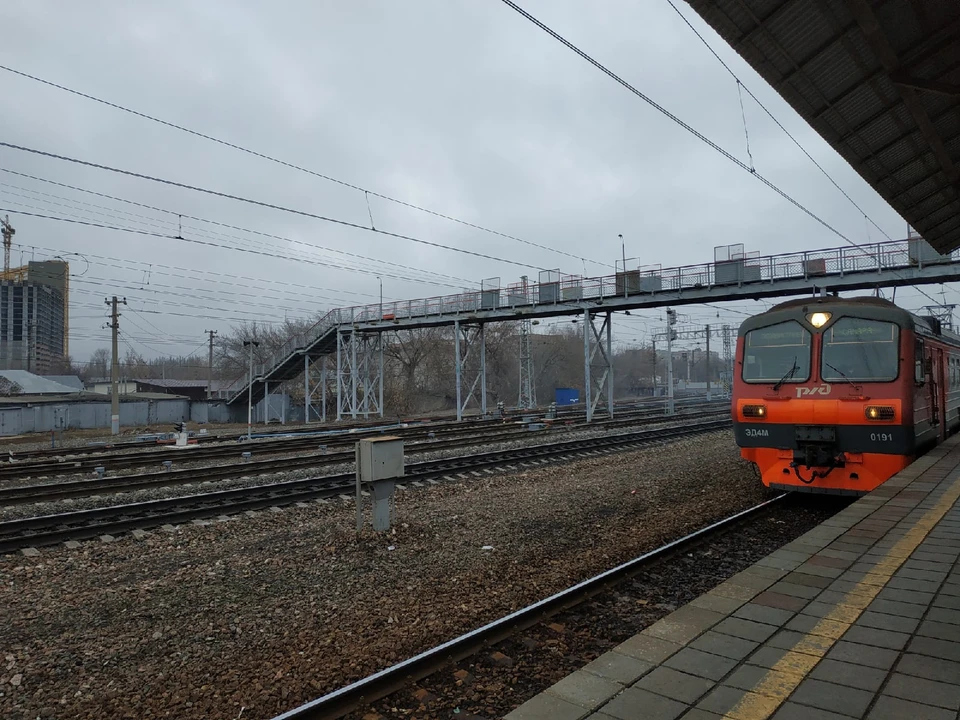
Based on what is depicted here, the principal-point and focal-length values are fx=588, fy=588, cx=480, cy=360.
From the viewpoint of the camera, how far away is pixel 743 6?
530cm

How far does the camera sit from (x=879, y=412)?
8.17 metres

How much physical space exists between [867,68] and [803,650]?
19.3 feet

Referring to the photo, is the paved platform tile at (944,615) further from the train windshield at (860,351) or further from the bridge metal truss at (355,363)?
the bridge metal truss at (355,363)

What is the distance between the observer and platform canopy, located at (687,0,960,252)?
538 centimetres

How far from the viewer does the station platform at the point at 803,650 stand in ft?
9.34

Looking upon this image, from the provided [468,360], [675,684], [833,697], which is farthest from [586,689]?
[468,360]

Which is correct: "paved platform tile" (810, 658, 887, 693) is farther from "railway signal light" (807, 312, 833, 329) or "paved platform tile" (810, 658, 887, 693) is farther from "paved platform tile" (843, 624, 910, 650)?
"railway signal light" (807, 312, 833, 329)

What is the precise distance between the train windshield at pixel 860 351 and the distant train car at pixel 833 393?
0.04ft

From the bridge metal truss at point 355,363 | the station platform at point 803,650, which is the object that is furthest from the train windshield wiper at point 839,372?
the bridge metal truss at point 355,363

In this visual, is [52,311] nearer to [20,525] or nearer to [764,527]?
[20,525]

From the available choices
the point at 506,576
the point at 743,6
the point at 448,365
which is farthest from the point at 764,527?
the point at 448,365

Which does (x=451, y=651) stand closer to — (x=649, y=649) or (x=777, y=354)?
(x=649, y=649)

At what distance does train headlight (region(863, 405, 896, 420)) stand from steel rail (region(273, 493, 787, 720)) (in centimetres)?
423

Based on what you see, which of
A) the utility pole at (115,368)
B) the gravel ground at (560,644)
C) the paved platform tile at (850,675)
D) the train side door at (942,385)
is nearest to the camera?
the paved platform tile at (850,675)
